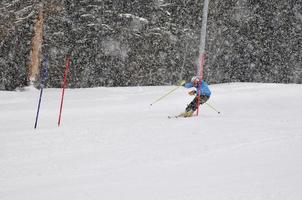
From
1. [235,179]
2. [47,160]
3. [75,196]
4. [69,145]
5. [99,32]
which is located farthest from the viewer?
[99,32]

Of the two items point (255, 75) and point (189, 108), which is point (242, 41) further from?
point (189, 108)

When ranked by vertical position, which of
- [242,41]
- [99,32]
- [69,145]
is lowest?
[242,41]

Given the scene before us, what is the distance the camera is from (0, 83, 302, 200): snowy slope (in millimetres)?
6875

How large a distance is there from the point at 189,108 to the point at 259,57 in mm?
24138

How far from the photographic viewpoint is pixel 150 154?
918 centimetres

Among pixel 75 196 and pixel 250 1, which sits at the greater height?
pixel 75 196

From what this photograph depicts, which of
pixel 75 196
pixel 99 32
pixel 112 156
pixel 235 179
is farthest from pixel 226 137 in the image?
pixel 99 32

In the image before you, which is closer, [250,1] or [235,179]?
[235,179]

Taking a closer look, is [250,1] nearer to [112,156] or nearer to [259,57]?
[259,57]

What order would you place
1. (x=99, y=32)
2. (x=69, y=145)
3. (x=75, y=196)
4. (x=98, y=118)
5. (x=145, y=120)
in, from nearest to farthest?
1. (x=75, y=196)
2. (x=69, y=145)
3. (x=145, y=120)
4. (x=98, y=118)
5. (x=99, y=32)

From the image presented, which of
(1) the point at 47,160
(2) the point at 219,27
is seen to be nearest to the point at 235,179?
(1) the point at 47,160

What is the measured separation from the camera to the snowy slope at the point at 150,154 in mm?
6875

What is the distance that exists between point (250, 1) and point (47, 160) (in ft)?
98.2

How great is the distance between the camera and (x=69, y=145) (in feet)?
33.8
